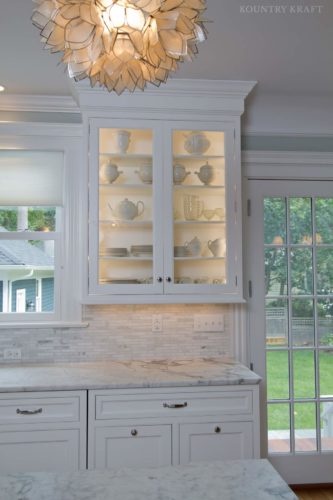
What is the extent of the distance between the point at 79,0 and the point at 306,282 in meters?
2.46

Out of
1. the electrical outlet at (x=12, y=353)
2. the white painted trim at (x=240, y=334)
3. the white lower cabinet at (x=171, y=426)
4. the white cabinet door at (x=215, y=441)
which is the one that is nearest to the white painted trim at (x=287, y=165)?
the white painted trim at (x=240, y=334)

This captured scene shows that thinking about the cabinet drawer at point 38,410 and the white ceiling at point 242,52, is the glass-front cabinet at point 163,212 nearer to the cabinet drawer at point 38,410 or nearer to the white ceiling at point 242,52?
the white ceiling at point 242,52

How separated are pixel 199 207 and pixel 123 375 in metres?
1.15

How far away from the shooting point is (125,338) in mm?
2848

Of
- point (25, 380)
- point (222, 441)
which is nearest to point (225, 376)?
point (222, 441)

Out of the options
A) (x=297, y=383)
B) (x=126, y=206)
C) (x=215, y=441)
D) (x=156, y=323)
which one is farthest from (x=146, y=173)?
(x=297, y=383)

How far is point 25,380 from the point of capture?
92.6 inches

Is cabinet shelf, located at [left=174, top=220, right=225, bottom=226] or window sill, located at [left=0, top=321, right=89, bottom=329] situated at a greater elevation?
cabinet shelf, located at [left=174, top=220, right=225, bottom=226]

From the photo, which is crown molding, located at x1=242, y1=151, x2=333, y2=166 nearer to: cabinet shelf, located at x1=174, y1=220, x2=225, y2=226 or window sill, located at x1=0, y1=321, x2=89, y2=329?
cabinet shelf, located at x1=174, y1=220, x2=225, y2=226

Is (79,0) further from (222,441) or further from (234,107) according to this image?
(222,441)

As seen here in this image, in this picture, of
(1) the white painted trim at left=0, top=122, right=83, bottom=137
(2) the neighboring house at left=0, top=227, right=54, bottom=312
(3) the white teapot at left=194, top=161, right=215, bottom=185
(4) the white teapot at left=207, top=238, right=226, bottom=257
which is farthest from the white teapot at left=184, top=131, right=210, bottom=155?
(2) the neighboring house at left=0, top=227, right=54, bottom=312

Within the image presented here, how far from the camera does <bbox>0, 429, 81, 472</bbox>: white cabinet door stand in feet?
7.29

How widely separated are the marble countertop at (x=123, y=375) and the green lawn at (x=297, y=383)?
16.4 inches

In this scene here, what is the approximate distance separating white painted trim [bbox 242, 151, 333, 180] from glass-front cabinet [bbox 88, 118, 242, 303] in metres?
0.31
